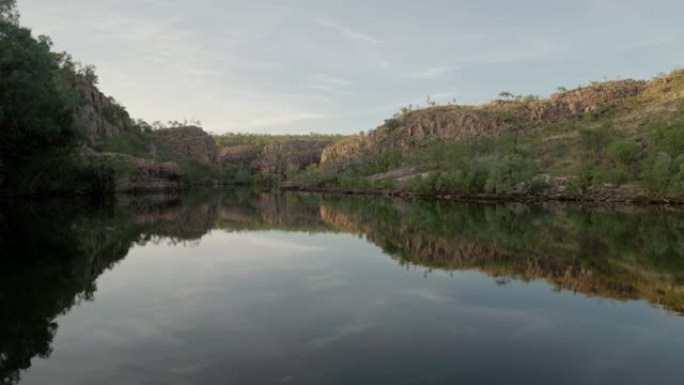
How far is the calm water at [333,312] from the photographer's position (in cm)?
910

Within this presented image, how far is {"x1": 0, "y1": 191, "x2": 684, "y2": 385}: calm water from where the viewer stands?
358 inches

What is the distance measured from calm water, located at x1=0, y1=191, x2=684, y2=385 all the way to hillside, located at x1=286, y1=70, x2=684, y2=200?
59.3m

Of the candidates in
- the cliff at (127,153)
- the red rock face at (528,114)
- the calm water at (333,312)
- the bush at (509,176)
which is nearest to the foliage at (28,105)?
the cliff at (127,153)

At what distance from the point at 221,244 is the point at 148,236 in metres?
4.62

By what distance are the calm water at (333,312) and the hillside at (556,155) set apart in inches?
2335

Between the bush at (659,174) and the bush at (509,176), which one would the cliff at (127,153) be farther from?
the bush at (659,174)

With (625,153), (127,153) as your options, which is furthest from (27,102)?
(127,153)

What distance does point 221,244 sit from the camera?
26.8 m

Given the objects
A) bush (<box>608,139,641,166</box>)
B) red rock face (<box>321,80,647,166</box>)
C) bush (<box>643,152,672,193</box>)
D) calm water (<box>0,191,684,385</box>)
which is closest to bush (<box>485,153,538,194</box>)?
bush (<box>608,139,641,166</box>)

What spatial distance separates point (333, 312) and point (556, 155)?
118522 mm

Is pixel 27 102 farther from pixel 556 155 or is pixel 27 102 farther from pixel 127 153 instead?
pixel 556 155

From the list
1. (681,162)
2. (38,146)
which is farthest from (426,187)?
(38,146)

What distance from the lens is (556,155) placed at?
121m

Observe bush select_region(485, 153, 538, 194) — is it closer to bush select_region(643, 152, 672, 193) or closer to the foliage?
bush select_region(643, 152, 672, 193)
